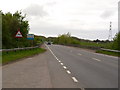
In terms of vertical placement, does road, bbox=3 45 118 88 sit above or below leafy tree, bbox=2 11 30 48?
below

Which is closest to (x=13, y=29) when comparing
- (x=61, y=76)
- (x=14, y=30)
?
(x=14, y=30)

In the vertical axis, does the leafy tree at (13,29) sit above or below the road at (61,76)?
above

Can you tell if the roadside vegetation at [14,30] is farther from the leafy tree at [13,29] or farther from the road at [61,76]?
the road at [61,76]

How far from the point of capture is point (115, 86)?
10.3m

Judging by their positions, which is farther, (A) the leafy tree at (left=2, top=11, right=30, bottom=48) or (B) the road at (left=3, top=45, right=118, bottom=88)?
(A) the leafy tree at (left=2, top=11, right=30, bottom=48)

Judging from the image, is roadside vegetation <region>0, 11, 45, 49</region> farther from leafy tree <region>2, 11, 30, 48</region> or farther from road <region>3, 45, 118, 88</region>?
road <region>3, 45, 118, 88</region>

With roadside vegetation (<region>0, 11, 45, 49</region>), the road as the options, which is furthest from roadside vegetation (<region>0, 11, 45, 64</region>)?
the road

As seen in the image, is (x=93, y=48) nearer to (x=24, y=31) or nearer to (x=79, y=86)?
(x=24, y=31)

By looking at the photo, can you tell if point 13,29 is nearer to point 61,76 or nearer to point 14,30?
point 14,30

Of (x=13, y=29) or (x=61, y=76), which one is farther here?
(x=13, y=29)

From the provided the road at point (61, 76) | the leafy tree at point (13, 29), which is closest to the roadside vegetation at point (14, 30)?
the leafy tree at point (13, 29)

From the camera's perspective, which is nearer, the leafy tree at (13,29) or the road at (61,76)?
the road at (61,76)

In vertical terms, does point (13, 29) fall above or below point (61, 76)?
above

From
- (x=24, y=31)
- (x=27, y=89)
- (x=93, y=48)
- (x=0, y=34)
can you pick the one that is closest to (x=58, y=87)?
(x=27, y=89)
